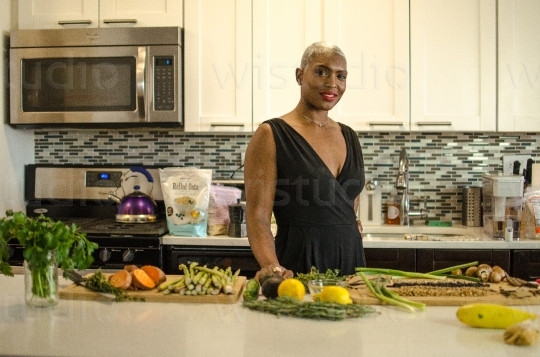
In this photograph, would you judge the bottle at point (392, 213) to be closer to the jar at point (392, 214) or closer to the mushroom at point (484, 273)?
the jar at point (392, 214)

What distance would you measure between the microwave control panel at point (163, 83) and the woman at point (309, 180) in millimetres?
1243

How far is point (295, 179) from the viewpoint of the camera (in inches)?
77.9

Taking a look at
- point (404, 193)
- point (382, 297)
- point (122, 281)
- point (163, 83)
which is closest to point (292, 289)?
point (382, 297)

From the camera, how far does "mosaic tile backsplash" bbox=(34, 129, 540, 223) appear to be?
350 centimetres

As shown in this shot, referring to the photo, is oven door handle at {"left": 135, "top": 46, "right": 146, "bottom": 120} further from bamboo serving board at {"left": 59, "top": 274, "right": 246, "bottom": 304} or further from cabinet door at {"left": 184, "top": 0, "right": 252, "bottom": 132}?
bamboo serving board at {"left": 59, "top": 274, "right": 246, "bottom": 304}

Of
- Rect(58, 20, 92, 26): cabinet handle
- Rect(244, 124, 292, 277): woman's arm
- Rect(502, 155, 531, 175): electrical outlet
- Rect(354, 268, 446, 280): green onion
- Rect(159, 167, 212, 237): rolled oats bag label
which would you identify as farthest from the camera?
Rect(502, 155, 531, 175): electrical outlet

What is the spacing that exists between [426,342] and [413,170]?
242 cm

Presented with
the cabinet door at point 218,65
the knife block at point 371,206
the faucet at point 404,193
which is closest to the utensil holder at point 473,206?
the faucet at point 404,193

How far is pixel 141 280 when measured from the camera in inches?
63.2

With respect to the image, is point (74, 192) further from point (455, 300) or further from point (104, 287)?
point (455, 300)

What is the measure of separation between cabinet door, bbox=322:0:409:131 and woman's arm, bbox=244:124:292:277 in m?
1.26

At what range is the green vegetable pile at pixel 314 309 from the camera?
1361 millimetres

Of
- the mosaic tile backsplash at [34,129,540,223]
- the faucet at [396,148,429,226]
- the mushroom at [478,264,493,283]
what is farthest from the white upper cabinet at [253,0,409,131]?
the mushroom at [478,264,493,283]

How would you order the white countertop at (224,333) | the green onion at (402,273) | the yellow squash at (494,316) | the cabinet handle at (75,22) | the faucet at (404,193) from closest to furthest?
the white countertop at (224,333) < the yellow squash at (494,316) < the green onion at (402,273) < the cabinet handle at (75,22) < the faucet at (404,193)
